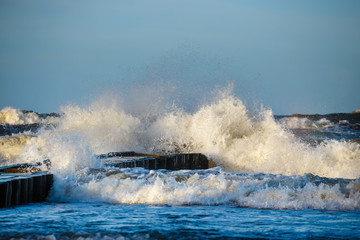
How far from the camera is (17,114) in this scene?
32781mm

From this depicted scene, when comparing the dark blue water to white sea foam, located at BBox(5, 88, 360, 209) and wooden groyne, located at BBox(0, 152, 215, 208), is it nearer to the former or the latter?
wooden groyne, located at BBox(0, 152, 215, 208)

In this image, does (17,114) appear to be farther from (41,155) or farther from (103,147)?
(41,155)

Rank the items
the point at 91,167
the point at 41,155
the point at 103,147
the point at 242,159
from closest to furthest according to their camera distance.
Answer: the point at 91,167
the point at 41,155
the point at 242,159
the point at 103,147

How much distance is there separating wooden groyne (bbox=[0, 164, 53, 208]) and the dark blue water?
0.68 feet

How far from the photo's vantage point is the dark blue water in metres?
4.33

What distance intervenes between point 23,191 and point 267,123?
1073cm

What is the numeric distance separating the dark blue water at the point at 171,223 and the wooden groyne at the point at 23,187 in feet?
0.68

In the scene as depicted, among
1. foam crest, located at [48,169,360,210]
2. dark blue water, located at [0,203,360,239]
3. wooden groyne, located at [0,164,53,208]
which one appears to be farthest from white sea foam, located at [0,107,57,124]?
dark blue water, located at [0,203,360,239]

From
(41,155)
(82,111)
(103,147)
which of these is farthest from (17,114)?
(41,155)

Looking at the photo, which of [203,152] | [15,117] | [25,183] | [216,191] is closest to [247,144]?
[203,152]

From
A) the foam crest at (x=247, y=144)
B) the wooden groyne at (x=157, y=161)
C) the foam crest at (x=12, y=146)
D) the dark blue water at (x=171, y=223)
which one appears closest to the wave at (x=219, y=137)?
the foam crest at (x=247, y=144)

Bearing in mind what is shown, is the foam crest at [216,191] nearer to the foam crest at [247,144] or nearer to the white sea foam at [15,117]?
the foam crest at [247,144]

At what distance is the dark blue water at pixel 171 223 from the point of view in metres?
4.33

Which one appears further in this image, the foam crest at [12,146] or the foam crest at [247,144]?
the foam crest at [12,146]
